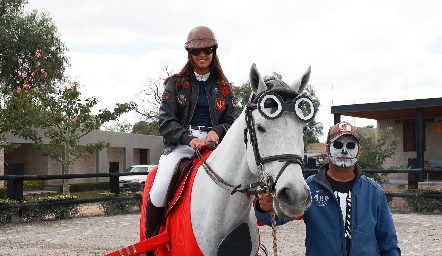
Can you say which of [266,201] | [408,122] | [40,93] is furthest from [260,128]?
[408,122]

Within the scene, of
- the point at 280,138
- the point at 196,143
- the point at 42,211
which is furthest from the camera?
the point at 42,211

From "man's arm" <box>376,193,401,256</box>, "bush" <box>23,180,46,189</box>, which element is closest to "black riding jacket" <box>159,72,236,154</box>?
"man's arm" <box>376,193,401,256</box>

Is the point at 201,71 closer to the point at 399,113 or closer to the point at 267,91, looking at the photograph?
the point at 267,91

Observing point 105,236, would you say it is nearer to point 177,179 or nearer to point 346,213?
point 177,179

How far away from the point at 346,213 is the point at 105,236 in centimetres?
741

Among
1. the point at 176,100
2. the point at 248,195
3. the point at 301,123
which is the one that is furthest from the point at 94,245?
the point at 301,123

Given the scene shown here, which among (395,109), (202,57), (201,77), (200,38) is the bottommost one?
(201,77)

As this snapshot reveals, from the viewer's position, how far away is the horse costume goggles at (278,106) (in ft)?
8.60

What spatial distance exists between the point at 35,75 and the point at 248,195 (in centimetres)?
2291

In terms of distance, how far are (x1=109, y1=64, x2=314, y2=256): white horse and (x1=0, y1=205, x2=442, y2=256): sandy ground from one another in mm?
4116

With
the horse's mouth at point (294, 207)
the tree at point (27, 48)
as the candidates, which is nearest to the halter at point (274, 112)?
the horse's mouth at point (294, 207)

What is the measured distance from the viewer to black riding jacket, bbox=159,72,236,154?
12.0ft

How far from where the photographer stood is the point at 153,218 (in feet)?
12.1

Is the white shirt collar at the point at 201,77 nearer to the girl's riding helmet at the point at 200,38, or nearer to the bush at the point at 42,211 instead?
the girl's riding helmet at the point at 200,38
